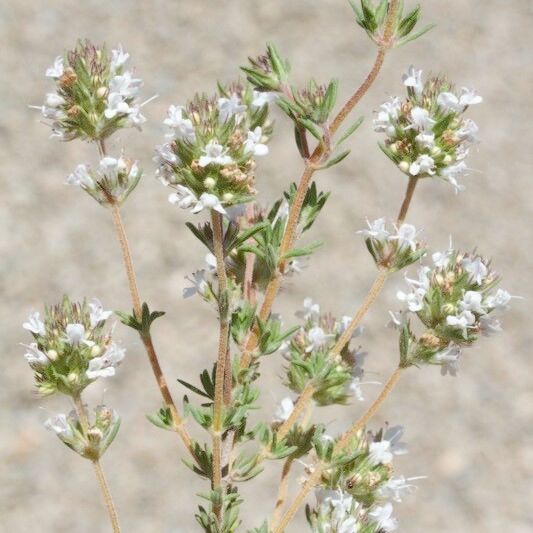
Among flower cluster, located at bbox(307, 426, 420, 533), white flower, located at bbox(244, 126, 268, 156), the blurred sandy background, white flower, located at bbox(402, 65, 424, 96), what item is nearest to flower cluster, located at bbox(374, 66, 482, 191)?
white flower, located at bbox(402, 65, 424, 96)

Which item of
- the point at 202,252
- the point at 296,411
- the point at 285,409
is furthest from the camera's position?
the point at 202,252

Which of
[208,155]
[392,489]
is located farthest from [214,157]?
[392,489]

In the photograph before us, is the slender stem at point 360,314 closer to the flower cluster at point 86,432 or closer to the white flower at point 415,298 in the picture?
the white flower at point 415,298

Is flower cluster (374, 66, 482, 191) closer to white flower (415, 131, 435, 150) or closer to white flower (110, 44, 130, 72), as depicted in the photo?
white flower (415, 131, 435, 150)

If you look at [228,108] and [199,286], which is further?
[199,286]

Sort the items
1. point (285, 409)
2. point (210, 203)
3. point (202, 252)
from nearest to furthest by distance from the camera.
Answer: point (210, 203)
point (285, 409)
point (202, 252)

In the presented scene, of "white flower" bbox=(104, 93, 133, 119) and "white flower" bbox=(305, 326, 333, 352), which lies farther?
"white flower" bbox=(305, 326, 333, 352)

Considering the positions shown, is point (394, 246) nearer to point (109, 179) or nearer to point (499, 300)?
point (499, 300)
